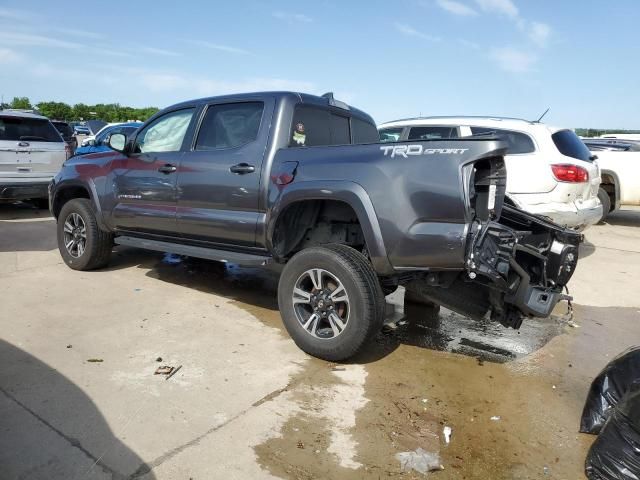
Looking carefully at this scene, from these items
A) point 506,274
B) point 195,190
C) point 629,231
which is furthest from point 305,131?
point 629,231

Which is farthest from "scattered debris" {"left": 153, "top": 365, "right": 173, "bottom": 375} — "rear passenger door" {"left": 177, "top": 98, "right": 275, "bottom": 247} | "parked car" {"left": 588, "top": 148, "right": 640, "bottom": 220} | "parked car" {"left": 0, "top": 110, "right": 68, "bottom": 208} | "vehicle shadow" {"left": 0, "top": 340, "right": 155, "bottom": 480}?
"parked car" {"left": 588, "top": 148, "right": 640, "bottom": 220}

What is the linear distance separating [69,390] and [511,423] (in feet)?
9.09

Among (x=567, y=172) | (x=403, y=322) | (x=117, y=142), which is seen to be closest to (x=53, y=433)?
(x=403, y=322)

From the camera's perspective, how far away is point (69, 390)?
3.29 m

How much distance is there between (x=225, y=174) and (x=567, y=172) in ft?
14.2

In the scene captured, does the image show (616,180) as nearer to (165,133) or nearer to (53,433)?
(165,133)

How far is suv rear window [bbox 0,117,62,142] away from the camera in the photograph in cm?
908

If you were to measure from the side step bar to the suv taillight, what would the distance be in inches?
159

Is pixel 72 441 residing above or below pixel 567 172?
below

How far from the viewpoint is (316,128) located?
4.64 meters

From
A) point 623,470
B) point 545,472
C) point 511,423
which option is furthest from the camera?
point 511,423

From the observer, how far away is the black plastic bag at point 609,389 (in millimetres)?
2859

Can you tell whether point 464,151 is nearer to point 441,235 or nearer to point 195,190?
point 441,235

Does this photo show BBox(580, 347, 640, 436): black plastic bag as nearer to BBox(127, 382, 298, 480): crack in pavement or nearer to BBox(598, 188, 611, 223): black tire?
BBox(127, 382, 298, 480): crack in pavement
